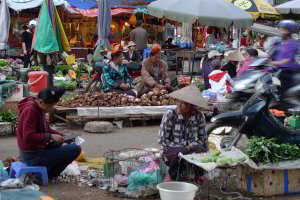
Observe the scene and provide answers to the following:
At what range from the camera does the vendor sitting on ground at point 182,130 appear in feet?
19.4

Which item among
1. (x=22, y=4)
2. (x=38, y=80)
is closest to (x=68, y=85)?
(x=38, y=80)

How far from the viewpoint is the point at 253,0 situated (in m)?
19.8

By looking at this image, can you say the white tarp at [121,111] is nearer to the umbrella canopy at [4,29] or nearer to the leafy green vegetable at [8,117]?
the leafy green vegetable at [8,117]

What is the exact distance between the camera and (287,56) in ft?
28.2

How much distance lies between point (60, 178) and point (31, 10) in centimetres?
1780

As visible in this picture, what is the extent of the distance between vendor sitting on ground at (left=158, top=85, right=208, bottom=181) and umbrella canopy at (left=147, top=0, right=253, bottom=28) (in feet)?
23.3

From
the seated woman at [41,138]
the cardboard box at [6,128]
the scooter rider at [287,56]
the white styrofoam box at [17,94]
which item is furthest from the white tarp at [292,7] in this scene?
the seated woman at [41,138]

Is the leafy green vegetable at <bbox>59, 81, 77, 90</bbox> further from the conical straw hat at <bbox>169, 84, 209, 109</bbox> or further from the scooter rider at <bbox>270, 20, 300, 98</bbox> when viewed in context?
the conical straw hat at <bbox>169, 84, 209, 109</bbox>

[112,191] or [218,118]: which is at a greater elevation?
[218,118]

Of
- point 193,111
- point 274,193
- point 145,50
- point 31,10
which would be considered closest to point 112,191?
point 193,111

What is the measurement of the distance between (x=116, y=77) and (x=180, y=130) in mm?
4827

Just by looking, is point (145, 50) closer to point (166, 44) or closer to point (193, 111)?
point (166, 44)

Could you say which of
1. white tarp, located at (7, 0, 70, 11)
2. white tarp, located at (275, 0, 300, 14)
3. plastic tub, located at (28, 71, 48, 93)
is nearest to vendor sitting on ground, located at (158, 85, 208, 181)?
plastic tub, located at (28, 71, 48, 93)

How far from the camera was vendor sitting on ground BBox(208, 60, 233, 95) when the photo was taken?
1108 centimetres
